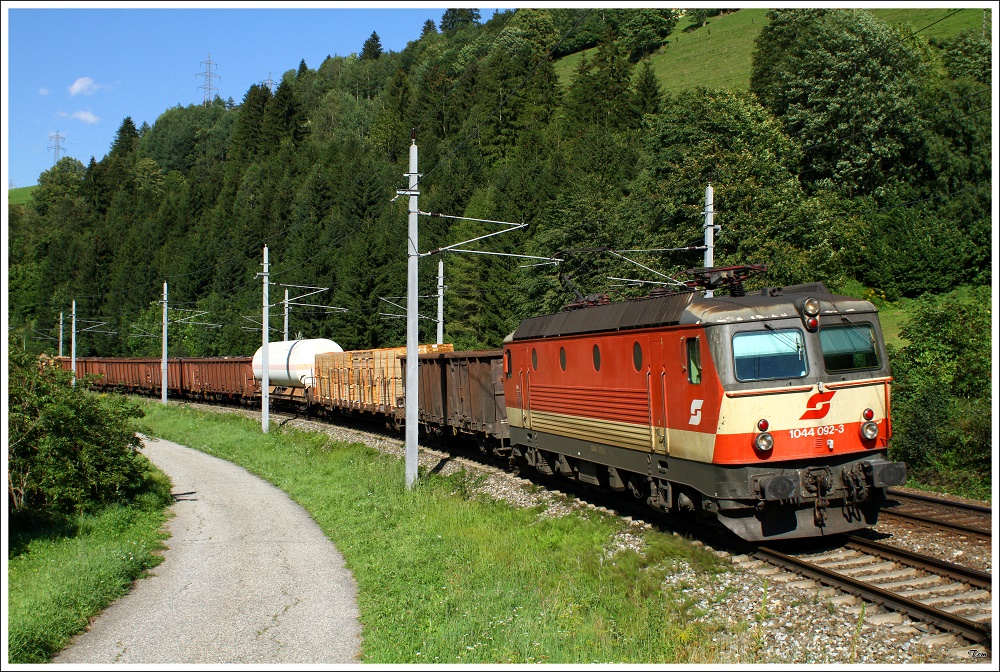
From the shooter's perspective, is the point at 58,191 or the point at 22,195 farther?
the point at 22,195

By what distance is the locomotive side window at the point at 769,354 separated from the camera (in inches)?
448

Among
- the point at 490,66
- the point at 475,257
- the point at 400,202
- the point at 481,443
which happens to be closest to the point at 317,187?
the point at 400,202

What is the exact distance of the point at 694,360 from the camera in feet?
38.9

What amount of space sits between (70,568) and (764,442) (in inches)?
395

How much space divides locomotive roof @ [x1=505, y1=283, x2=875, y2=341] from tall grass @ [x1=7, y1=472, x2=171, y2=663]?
8.57 metres

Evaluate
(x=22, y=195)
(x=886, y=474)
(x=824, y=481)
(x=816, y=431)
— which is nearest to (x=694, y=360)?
(x=816, y=431)

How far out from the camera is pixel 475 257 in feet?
192

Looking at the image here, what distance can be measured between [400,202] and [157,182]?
6765 centimetres

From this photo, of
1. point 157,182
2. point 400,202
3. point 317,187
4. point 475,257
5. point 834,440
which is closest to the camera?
point 834,440

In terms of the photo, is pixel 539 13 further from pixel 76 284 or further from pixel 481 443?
pixel 481 443

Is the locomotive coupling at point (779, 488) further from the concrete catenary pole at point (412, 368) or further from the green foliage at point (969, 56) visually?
the green foliage at point (969, 56)

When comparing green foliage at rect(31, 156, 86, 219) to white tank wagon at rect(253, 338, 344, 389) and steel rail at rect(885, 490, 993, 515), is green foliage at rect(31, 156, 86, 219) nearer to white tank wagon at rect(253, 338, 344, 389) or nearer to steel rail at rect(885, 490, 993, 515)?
white tank wagon at rect(253, 338, 344, 389)

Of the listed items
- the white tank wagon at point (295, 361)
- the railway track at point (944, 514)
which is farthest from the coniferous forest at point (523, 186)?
the white tank wagon at point (295, 361)

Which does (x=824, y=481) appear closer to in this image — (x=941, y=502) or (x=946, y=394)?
(x=941, y=502)
